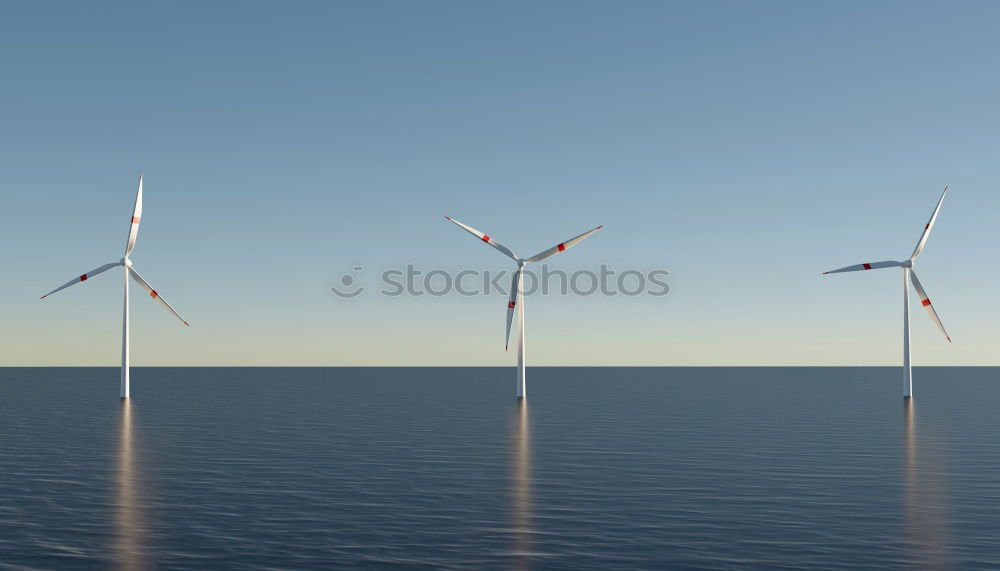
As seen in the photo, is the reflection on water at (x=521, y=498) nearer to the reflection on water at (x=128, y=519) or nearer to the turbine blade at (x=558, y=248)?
the reflection on water at (x=128, y=519)

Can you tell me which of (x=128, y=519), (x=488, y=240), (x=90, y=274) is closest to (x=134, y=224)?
(x=90, y=274)

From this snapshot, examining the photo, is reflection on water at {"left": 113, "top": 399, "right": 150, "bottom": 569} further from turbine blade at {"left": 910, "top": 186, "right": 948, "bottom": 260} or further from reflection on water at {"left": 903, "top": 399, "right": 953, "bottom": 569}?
turbine blade at {"left": 910, "top": 186, "right": 948, "bottom": 260}

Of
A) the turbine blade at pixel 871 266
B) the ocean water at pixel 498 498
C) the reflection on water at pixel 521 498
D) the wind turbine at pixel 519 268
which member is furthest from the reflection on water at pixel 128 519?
the turbine blade at pixel 871 266

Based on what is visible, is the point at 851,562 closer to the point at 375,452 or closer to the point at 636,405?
the point at 375,452

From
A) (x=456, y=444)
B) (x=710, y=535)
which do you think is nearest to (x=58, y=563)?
(x=710, y=535)

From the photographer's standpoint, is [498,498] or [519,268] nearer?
[498,498]

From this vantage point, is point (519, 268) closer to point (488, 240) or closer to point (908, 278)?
point (488, 240)
